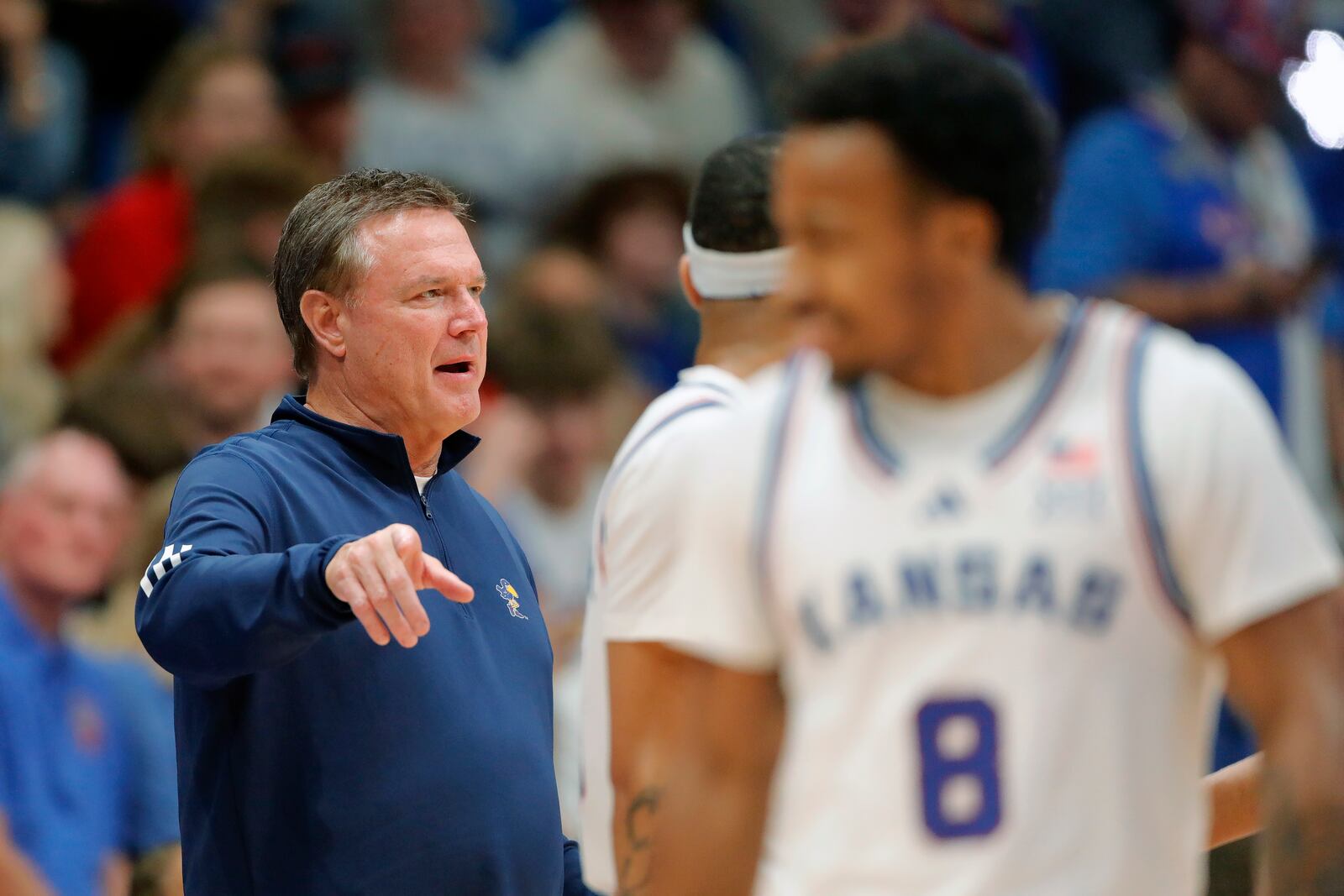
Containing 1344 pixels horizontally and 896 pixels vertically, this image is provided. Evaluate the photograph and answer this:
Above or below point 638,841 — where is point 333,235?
above

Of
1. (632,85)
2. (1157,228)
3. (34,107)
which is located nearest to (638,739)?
(1157,228)

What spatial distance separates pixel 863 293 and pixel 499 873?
1.55 m

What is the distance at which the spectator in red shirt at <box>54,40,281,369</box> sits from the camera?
8.83 meters

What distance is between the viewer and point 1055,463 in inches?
102

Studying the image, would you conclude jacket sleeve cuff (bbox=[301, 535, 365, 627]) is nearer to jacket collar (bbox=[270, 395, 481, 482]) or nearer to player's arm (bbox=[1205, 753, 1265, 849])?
jacket collar (bbox=[270, 395, 481, 482])

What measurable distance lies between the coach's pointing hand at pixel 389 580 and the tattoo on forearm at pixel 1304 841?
128cm

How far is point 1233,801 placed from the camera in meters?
3.61

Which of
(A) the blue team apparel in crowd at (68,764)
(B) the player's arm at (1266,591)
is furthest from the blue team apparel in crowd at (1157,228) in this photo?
(B) the player's arm at (1266,591)

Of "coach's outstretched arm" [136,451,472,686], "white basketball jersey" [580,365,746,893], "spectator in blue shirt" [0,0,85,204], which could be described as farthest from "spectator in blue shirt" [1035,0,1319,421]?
"coach's outstretched arm" [136,451,472,686]

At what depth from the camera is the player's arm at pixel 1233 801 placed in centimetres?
357

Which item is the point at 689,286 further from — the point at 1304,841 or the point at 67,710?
the point at 67,710

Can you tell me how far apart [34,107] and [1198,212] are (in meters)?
5.07

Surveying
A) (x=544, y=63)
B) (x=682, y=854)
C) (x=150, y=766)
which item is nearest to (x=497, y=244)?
(x=544, y=63)

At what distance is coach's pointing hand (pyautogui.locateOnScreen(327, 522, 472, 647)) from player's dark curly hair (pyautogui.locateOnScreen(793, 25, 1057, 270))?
958 mm
